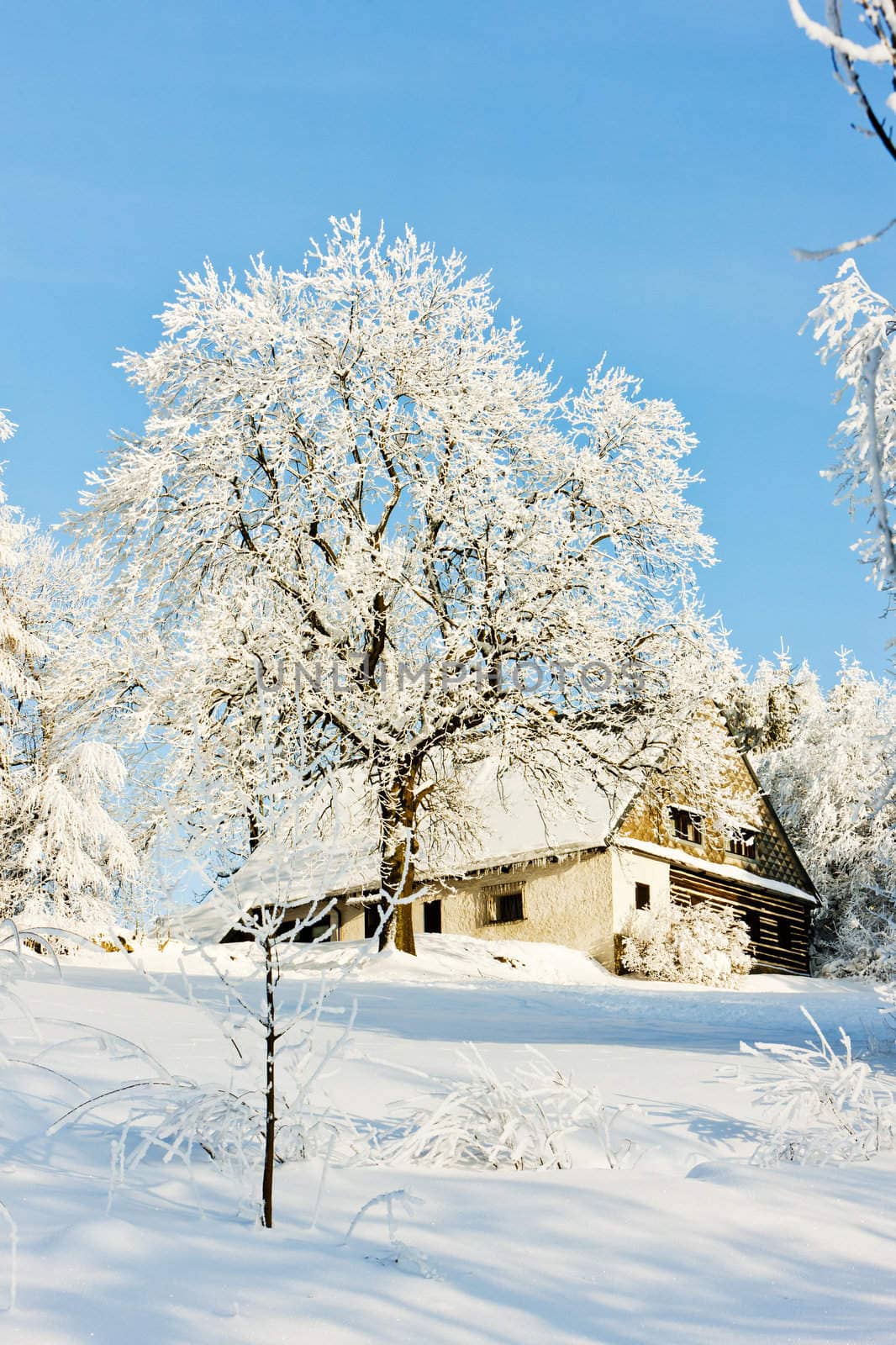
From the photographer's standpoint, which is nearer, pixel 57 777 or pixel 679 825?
pixel 57 777

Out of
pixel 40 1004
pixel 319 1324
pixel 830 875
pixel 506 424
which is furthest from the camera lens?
pixel 830 875

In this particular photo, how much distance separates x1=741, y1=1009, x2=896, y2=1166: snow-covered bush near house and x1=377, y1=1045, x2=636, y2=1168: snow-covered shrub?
74 cm

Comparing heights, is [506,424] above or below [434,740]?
above

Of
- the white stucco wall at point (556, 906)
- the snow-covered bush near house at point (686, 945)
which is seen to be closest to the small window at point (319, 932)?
the white stucco wall at point (556, 906)

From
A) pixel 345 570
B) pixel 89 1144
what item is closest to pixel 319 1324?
pixel 89 1144

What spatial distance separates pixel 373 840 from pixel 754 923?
28402 mm

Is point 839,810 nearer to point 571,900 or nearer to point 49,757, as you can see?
point 571,900

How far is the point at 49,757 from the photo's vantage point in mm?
22062

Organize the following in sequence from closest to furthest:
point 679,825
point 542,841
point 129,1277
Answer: point 129,1277
point 542,841
point 679,825

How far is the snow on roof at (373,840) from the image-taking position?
4117 millimetres

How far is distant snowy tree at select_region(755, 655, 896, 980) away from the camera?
3116cm

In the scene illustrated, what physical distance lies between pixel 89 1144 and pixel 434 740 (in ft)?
46.4

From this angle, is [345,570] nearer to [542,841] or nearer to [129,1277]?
[542,841]

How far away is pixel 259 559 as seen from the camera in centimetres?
1838
